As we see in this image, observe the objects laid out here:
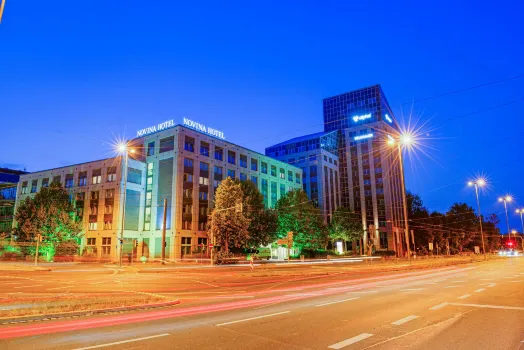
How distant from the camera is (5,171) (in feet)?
359

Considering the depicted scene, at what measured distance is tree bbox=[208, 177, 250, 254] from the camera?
56125 mm

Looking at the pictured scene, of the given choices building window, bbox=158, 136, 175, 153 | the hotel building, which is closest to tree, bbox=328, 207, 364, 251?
the hotel building

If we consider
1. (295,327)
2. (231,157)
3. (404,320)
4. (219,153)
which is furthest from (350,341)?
(231,157)

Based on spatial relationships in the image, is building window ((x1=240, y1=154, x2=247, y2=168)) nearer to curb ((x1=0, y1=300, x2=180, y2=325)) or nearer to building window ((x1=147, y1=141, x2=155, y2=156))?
building window ((x1=147, y1=141, x2=155, y2=156))

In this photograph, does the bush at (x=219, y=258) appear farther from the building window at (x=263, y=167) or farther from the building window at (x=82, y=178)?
the building window at (x=82, y=178)

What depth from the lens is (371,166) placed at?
11269 cm

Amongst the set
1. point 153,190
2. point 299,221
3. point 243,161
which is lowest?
point 299,221

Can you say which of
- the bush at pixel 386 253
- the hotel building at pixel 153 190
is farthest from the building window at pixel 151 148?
the bush at pixel 386 253

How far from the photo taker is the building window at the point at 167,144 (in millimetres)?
68469

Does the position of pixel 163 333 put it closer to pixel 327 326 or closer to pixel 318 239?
pixel 327 326

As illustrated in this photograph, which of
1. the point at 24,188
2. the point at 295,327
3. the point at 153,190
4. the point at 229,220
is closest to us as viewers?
the point at 295,327

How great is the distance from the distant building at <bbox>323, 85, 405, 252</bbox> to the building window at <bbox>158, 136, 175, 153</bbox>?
63.7m

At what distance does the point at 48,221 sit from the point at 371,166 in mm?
87447

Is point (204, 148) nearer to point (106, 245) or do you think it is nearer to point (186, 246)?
point (186, 246)
